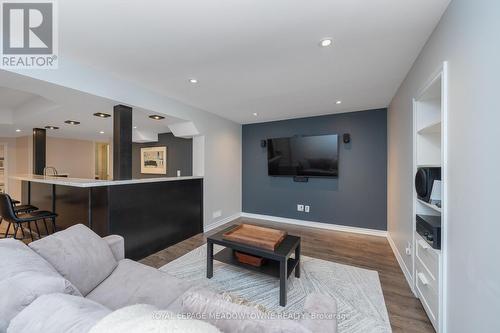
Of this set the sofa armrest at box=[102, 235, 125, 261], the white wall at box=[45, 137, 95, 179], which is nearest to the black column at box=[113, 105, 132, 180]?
the sofa armrest at box=[102, 235, 125, 261]

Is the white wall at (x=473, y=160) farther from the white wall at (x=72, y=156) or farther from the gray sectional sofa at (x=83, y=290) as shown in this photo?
the white wall at (x=72, y=156)

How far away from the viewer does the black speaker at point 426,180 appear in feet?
5.98

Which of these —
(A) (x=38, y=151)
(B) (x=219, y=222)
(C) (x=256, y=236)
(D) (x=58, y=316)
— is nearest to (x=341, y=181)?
(C) (x=256, y=236)

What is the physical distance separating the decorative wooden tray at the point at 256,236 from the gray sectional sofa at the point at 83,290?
2.68 feet

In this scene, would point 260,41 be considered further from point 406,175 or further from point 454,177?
point 406,175

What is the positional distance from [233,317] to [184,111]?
3.39 m

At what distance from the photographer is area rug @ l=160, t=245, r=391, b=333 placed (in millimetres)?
1806

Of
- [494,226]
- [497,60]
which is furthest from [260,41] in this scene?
[494,226]

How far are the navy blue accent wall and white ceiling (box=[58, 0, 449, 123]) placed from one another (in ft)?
3.54

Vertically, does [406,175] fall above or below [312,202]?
above

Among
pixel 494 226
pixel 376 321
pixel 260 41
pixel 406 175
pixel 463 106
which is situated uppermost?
pixel 260 41

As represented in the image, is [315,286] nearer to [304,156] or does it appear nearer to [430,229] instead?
[430,229]

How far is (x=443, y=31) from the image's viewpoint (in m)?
1.52

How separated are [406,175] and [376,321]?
1.60m
